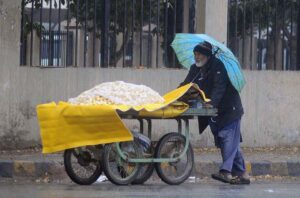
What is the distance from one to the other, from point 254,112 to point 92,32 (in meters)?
2.80

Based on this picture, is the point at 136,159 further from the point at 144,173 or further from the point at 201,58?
the point at 201,58

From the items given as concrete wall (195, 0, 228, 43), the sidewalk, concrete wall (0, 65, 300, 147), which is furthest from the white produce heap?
concrete wall (195, 0, 228, 43)

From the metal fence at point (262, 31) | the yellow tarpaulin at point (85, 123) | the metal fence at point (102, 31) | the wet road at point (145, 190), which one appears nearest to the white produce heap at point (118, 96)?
the yellow tarpaulin at point (85, 123)

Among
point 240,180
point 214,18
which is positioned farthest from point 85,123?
point 214,18

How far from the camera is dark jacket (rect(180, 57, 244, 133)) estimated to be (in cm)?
935

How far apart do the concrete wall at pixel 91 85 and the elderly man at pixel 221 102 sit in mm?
2660

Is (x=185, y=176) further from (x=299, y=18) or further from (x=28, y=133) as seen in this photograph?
(x=299, y=18)

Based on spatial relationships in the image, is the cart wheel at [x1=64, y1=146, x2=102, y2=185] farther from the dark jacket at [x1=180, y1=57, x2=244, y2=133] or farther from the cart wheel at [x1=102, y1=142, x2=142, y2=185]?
the dark jacket at [x1=180, y1=57, x2=244, y2=133]

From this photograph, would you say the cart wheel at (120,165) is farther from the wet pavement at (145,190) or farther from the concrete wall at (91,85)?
the concrete wall at (91,85)

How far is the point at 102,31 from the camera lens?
12.1 meters

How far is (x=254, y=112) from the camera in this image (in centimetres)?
1267

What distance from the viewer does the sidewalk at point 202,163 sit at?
10.5 m

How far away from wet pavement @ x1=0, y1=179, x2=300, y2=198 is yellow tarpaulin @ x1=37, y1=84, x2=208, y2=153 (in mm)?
511

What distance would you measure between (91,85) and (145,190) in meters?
3.30
